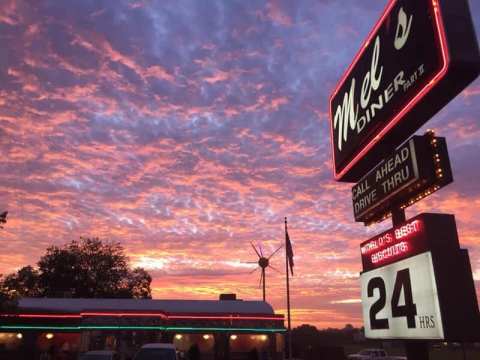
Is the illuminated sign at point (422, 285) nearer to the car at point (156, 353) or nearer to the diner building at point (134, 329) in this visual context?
the car at point (156, 353)

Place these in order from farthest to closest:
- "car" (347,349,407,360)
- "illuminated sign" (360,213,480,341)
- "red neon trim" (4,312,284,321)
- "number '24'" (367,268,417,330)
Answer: "car" (347,349,407,360) < "red neon trim" (4,312,284,321) < "number '24'" (367,268,417,330) < "illuminated sign" (360,213,480,341)

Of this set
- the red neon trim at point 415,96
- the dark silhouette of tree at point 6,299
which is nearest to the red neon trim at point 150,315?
the dark silhouette of tree at point 6,299

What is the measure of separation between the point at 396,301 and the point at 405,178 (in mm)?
2607

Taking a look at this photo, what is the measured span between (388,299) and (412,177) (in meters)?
2.75

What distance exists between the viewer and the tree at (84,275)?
57.3 metres


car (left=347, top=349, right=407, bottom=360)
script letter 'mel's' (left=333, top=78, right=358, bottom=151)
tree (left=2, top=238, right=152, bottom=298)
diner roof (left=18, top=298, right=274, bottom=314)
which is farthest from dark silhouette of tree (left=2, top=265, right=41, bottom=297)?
script letter 'mel's' (left=333, top=78, right=358, bottom=151)

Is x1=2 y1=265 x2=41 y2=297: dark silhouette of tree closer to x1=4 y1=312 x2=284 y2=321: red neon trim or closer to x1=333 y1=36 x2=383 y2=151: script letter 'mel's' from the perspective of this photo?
x1=4 y1=312 x2=284 y2=321: red neon trim

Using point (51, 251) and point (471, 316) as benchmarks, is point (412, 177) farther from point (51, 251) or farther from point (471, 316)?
point (51, 251)

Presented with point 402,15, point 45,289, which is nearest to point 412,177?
point 402,15

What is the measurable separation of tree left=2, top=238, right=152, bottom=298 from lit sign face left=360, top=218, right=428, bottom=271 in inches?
2065

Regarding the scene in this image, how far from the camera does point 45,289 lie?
57.2 m

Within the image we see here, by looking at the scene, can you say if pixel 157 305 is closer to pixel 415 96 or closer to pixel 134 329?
pixel 134 329

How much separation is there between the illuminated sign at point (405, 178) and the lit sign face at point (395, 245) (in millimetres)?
711

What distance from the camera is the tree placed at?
57281 millimetres
